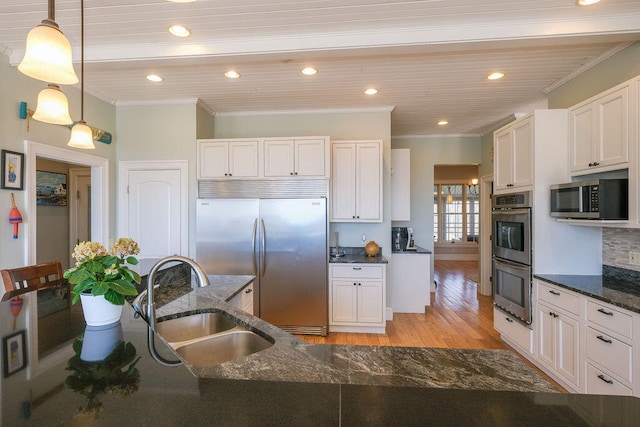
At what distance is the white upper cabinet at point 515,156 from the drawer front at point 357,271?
1600 mm

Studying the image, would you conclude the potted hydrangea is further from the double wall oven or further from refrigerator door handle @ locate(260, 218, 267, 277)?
the double wall oven

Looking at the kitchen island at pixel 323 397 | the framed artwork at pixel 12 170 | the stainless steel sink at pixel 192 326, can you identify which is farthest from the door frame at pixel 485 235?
the framed artwork at pixel 12 170

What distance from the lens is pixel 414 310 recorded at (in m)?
4.33

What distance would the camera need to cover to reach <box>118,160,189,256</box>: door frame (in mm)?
3727

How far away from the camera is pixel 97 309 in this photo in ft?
4.06

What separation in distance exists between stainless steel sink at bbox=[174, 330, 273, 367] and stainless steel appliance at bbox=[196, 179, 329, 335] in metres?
2.02

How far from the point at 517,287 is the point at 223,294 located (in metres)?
2.67

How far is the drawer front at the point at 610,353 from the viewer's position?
187 cm

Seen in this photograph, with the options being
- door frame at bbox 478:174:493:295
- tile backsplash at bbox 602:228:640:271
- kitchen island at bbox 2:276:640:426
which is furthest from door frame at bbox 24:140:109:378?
door frame at bbox 478:174:493:295

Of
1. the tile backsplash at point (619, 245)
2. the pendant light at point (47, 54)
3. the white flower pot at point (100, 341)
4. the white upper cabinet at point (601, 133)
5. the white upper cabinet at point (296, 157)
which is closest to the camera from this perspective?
the white flower pot at point (100, 341)

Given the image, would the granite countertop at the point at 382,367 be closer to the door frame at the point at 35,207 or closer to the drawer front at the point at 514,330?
the door frame at the point at 35,207

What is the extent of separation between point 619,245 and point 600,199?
2.28 ft

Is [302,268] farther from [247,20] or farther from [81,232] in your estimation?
[81,232]

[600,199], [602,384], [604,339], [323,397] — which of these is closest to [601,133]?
[600,199]
